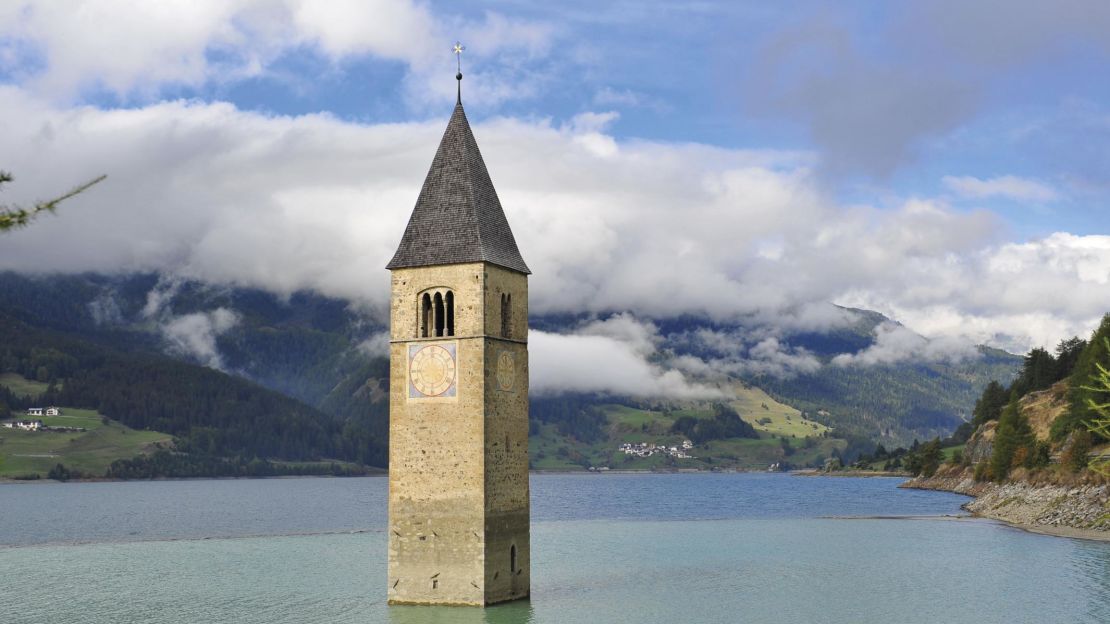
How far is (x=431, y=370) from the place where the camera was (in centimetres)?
5578

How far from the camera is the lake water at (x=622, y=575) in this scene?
57.6 m

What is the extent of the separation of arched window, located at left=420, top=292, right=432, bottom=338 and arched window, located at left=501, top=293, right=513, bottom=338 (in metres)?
3.51

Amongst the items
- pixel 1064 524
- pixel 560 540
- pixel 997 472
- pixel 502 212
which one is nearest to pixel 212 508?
pixel 560 540

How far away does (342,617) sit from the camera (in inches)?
2176

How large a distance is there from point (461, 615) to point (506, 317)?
14.2 meters

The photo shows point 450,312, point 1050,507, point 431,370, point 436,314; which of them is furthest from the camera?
point 1050,507

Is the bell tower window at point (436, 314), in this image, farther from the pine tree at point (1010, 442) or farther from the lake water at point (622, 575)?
the pine tree at point (1010, 442)

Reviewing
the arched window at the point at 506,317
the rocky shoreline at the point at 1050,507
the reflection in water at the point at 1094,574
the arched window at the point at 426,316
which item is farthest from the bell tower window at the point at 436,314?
the rocky shoreline at the point at 1050,507

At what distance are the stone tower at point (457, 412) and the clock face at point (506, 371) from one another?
0.18ft

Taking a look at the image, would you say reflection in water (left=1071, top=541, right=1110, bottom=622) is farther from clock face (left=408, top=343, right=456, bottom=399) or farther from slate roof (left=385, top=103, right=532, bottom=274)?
slate roof (left=385, top=103, right=532, bottom=274)

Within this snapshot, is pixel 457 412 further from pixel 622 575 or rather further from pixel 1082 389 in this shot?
pixel 1082 389

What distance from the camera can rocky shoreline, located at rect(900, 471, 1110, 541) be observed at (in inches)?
3844

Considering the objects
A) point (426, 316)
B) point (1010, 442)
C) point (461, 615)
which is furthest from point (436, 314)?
point (1010, 442)

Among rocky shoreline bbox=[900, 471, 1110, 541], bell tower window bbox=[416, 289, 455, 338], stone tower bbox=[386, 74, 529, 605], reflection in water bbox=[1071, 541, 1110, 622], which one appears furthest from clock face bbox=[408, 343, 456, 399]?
rocky shoreline bbox=[900, 471, 1110, 541]
